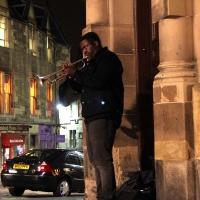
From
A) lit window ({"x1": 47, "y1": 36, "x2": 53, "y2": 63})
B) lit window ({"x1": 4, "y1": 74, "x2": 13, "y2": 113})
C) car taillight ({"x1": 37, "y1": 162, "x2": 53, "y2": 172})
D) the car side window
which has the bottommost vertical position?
car taillight ({"x1": 37, "y1": 162, "x2": 53, "y2": 172})

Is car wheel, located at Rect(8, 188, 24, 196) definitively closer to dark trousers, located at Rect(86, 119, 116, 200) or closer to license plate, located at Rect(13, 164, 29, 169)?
license plate, located at Rect(13, 164, 29, 169)

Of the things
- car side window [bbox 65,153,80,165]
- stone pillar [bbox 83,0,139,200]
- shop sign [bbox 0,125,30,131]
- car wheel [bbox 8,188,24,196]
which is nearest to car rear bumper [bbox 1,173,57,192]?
car wheel [bbox 8,188,24,196]

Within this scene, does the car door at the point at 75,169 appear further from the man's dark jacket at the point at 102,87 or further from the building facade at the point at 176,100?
the man's dark jacket at the point at 102,87

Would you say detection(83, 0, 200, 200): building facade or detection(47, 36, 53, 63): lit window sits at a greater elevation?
detection(47, 36, 53, 63): lit window

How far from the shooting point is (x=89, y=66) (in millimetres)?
5336

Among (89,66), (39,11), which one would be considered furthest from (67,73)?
(39,11)

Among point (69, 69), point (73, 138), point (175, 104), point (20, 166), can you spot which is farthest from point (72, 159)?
point (73, 138)

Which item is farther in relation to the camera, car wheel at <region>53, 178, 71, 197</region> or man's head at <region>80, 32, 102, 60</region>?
car wheel at <region>53, 178, 71, 197</region>

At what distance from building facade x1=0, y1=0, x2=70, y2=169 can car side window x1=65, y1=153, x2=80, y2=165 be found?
46.9 feet

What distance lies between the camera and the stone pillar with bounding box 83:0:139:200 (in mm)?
7199

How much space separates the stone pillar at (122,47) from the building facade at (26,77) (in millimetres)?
22565

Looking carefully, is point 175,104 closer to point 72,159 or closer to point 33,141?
point 72,159

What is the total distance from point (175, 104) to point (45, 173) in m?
9.43

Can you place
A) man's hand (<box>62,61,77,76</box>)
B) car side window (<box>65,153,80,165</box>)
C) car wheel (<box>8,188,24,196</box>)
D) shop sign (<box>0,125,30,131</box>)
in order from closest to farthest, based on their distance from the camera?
man's hand (<box>62,61,77,76</box>)
car wheel (<box>8,188,24,196</box>)
car side window (<box>65,153,80,165</box>)
shop sign (<box>0,125,30,131</box>)
